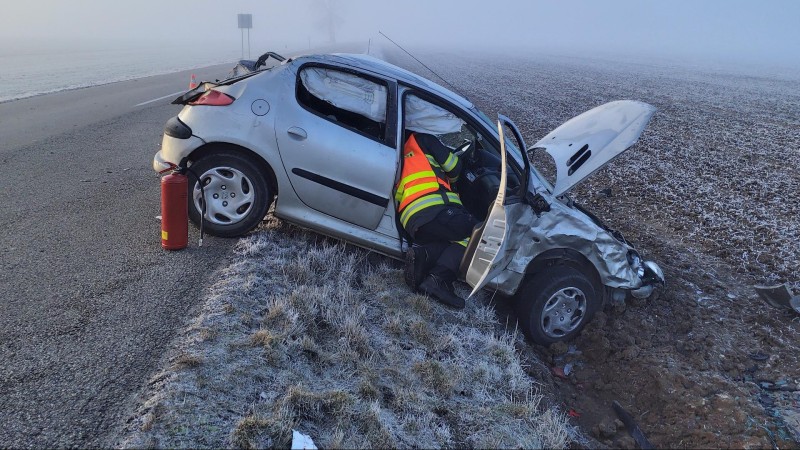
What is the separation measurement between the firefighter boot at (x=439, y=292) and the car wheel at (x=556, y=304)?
514 mm

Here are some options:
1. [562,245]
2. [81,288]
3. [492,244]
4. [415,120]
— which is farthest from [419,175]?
[81,288]

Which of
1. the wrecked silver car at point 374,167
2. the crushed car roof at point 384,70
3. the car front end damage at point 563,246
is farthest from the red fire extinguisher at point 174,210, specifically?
the car front end damage at point 563,246

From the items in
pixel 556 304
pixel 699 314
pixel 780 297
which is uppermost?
pixel 556 304

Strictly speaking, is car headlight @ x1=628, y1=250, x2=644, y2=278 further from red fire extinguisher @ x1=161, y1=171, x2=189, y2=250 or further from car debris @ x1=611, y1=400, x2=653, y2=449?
red fire extinguisher @ x1=161, y1=171, x2=189, y2=250

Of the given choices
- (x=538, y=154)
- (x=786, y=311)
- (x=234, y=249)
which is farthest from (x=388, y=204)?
(x=538, y=154)

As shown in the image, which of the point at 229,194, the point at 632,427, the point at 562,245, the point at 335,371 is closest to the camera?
the point at 335,371

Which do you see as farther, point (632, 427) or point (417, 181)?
point (417, 181)

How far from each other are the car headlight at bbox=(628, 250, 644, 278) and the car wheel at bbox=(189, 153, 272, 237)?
3.19 meters

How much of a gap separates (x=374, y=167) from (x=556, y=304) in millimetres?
1900

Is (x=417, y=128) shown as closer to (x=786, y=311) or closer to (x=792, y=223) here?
(x=786, y=311)

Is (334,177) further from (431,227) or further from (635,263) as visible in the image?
(635,263)

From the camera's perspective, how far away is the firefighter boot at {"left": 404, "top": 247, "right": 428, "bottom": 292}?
4730 mm

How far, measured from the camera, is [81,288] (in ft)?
13.3

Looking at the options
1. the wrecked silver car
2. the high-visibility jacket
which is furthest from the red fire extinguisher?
the high-visibility jacket
